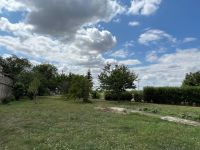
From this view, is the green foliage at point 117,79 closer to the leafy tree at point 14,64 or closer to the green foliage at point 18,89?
the green foliage at point 18,89

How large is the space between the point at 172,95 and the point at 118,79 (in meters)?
8.60

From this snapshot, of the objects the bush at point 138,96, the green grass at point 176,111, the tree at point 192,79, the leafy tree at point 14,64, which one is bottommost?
the green grass at point 176,111

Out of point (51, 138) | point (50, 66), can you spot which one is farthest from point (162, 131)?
point (50, 66)

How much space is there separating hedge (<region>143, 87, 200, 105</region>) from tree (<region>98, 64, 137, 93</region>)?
14.0ft

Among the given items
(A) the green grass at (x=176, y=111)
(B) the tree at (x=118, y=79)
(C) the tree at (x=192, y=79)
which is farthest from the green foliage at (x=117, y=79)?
(C) the tree at (x=192, y=79)

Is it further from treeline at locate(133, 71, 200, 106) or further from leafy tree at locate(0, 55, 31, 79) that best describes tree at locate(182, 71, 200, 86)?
leafy tree at locate(0, 55, 31, 79)

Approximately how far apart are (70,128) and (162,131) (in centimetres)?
434

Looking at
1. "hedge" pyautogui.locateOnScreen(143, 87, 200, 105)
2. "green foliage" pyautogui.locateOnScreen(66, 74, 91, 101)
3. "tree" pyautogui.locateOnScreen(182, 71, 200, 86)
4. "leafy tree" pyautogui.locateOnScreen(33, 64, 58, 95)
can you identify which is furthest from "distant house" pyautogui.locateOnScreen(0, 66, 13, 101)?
"tree" pyautogui.locateOnScreen(182, 71, 200, 86)

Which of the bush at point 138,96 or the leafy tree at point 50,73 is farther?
the leafy tree at point 50,73

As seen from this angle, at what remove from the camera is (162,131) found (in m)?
14.4

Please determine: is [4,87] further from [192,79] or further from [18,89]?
[192,79]

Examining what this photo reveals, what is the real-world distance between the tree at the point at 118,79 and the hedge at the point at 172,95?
14.0 feet

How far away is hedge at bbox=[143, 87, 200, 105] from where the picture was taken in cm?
4578

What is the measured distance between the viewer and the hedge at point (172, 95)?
45.8 m
